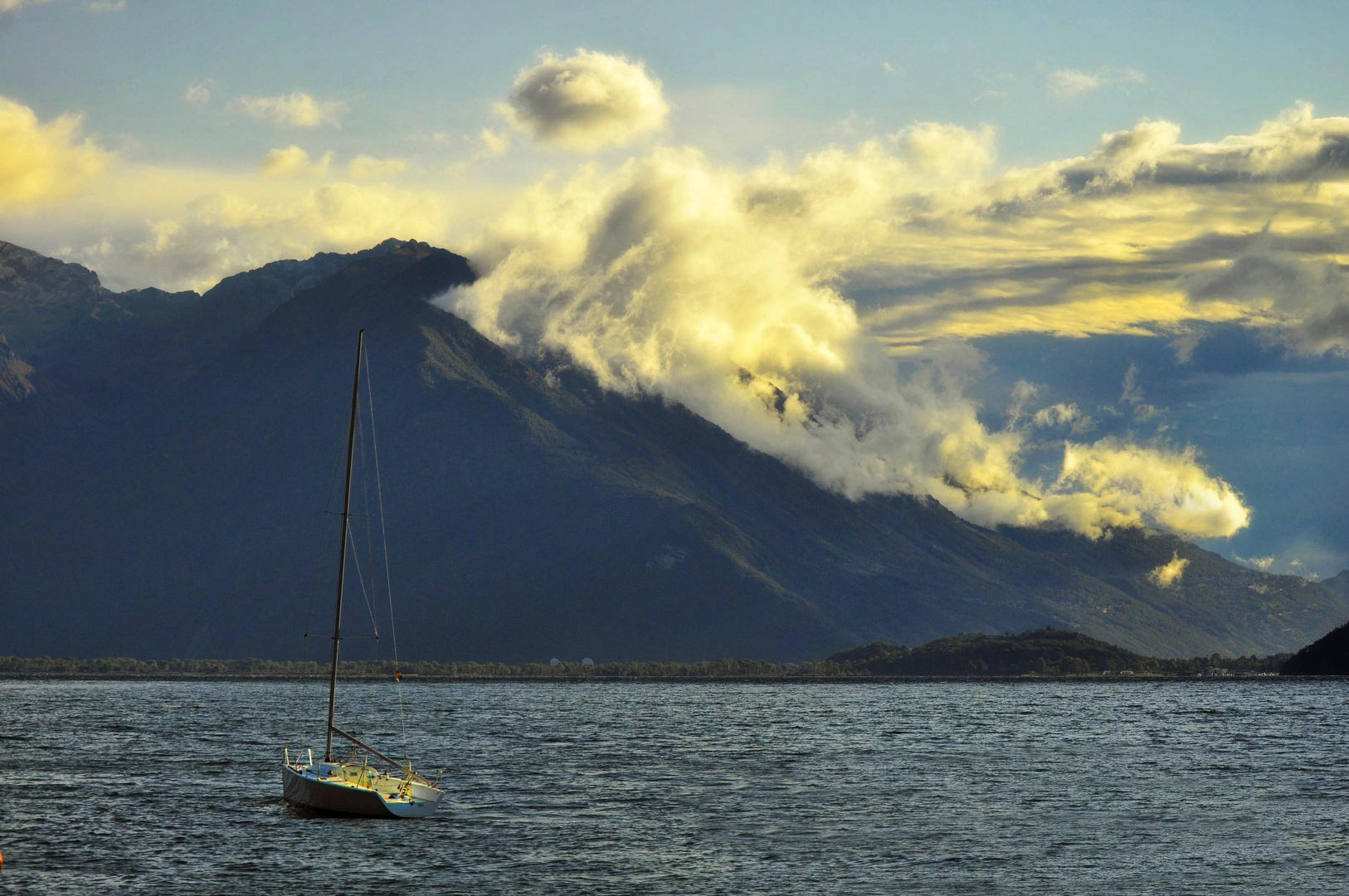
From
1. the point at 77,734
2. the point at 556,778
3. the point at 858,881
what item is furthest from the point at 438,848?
the point at 77,734

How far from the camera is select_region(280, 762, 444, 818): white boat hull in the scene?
3605 inches

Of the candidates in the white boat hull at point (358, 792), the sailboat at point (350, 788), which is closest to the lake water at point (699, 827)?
the white boat hull at point (358, 792)

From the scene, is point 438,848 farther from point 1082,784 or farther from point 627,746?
point 627,746

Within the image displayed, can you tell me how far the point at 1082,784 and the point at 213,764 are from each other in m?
90.1

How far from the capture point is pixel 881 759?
161750 millimetres

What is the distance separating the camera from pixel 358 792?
9100 centimetres

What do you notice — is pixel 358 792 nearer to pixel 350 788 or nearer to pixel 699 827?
pixel 350 788

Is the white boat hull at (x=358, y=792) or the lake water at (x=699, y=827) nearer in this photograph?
the lake water at (x=699, y=827)

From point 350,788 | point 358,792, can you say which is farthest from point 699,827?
point 350,788

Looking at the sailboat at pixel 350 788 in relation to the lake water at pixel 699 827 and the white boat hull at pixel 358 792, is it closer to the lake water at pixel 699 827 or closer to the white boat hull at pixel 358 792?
the white boat hull at pixel 358 792

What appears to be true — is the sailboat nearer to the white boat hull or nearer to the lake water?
the white boat hull

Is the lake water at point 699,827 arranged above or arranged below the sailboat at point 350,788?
below

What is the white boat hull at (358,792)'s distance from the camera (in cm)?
9156

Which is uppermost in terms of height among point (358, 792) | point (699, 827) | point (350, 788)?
point (350, 788)
